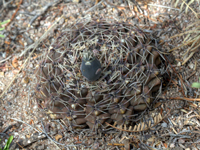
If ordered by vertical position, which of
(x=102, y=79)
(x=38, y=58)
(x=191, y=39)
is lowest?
(x=38, y=58)

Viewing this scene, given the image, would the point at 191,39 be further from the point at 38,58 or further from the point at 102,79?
the point at 38,58

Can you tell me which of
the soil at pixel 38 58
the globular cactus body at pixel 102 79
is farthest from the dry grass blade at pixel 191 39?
the globular cactus body at pixel 102 79

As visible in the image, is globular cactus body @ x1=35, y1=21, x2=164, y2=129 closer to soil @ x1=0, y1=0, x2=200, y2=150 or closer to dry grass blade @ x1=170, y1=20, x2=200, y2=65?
soil @ x1=0, y1=0, x2=200, y2=150

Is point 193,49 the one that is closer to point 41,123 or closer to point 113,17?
point 113,17

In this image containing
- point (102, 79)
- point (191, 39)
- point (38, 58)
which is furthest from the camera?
point (38, 58)

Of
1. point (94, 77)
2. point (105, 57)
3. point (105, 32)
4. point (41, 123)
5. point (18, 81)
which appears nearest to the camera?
point (94, 77)

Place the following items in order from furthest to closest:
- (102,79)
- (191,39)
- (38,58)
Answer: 1. (38,58)
2. (191,39)
3. (102,79)

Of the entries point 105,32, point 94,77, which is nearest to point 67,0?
point 105,32

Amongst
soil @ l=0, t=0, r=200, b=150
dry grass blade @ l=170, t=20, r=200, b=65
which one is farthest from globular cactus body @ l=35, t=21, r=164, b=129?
dry grass blade @ l=170, t=20, r=200, b=65

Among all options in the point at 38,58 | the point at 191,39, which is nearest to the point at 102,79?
the point at 191,39
